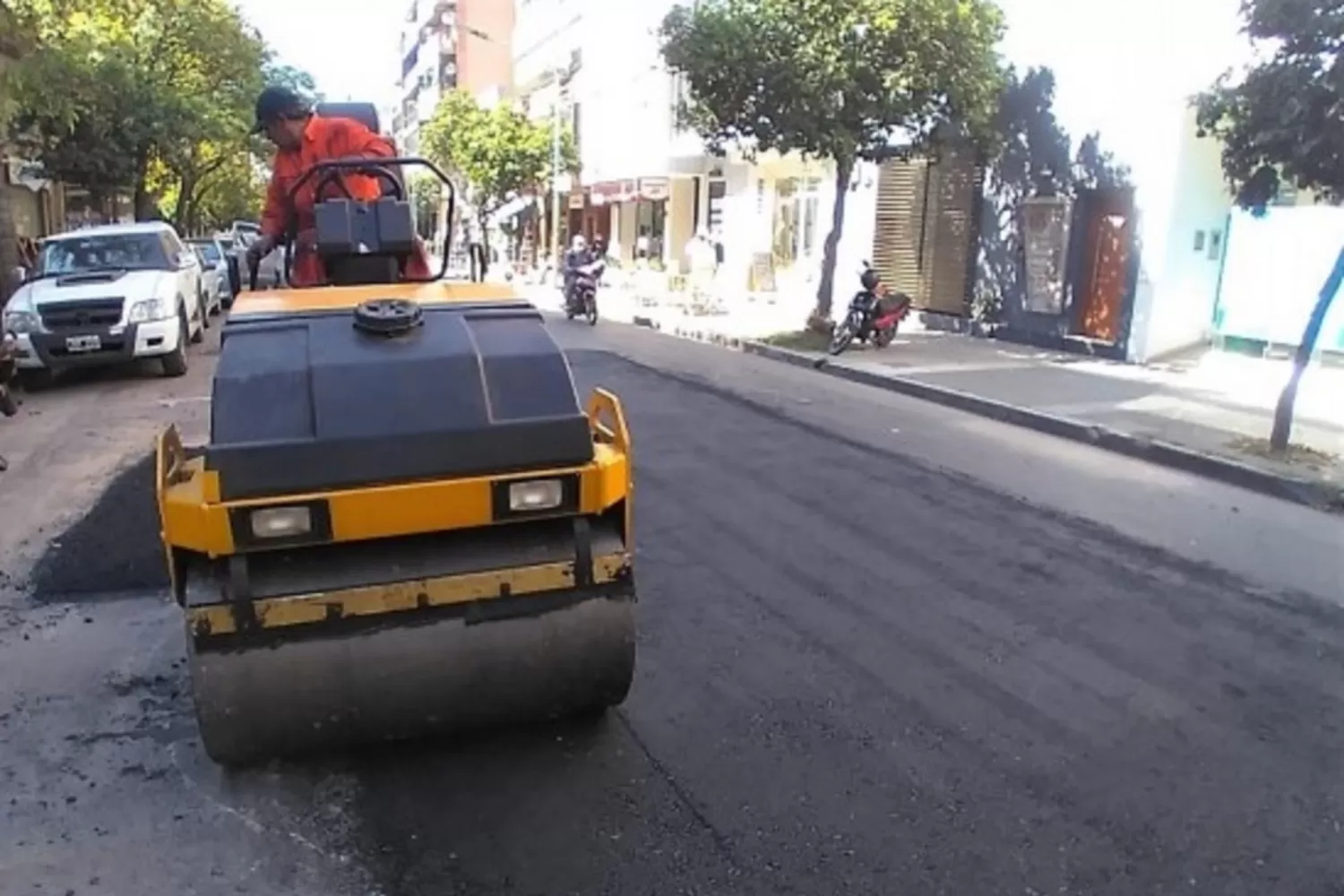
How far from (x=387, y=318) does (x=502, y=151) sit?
41686 millimetres

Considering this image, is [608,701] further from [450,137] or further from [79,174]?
[450,137]

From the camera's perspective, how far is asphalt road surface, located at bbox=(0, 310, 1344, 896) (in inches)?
142

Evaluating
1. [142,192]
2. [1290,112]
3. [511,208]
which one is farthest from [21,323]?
[511,208]

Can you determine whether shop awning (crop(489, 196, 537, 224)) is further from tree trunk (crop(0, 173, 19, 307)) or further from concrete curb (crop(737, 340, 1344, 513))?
concrete curb (crop(737, 340, 1344, 513))

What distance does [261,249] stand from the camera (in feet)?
18.7

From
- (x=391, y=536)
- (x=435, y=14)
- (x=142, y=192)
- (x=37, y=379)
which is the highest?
(x=435, y=14)

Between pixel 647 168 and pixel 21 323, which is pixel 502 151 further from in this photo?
pixel 21 323

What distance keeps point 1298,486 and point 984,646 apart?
16.8 ft

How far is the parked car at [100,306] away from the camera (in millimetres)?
13102

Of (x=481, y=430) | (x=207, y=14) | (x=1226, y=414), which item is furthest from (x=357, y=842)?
(x=207, y=14)

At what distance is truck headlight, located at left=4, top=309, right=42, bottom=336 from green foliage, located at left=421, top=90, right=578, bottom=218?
1176 inches

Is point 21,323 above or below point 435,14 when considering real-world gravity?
below

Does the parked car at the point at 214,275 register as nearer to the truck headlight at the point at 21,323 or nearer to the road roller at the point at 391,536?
the truck headlight at the point at 21,323

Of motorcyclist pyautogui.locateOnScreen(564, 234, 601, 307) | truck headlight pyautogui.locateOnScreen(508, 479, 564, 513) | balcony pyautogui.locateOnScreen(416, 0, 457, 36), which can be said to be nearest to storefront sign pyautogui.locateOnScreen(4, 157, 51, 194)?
motorcyclist pyautogui.locateOnScreen(564, 234, 601, 307)
